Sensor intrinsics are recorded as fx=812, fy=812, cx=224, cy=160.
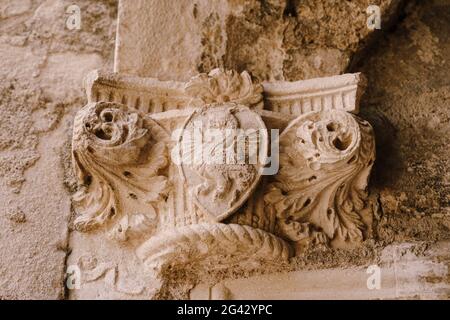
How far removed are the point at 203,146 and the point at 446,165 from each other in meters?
0.70

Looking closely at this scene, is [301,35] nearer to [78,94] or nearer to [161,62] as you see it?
[161,62]

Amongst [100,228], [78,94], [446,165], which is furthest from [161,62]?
[446,165]

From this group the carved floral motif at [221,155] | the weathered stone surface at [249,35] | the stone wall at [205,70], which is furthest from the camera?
the weathered stone surface at [249,35]

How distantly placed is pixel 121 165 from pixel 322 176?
0.53m

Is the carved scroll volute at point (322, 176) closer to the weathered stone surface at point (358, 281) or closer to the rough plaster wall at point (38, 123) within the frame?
the weathered stone surface at point (358, 281)

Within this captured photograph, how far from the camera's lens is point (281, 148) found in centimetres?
215

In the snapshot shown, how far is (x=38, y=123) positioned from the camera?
2.42 meters

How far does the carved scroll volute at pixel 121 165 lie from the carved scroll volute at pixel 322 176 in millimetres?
315

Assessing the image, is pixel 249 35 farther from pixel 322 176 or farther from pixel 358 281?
pixel 358 281

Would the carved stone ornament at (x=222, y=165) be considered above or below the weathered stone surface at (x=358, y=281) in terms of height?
above

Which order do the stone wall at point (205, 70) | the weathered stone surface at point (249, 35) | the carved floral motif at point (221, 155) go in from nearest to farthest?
1. the carved floral motif at point (221, 155)
2. the stone wall at point (205, 70)
3. the weathered stone surface at point (249, 35)

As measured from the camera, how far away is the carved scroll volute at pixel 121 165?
2113 mm

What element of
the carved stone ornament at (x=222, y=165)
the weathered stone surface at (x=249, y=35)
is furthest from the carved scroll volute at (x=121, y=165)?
the weathered stone surface at (x=249, y=35)

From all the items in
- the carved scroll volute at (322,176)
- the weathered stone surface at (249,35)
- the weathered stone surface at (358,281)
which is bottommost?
the weathered stone surface at (358,281)
